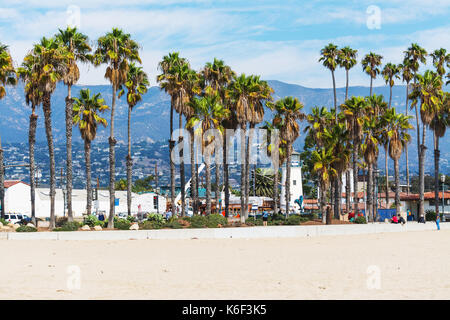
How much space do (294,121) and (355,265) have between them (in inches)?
1625

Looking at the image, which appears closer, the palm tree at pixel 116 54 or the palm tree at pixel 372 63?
the palm tree at pixel 116 54

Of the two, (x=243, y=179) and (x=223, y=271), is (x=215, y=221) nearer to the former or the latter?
(x=243, y=179)

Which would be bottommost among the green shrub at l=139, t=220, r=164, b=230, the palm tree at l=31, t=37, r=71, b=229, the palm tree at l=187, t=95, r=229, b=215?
the green shrub at l=139, t=220, r=164, b=230

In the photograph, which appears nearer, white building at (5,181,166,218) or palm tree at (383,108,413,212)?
palm tree at (383,108,413,212)

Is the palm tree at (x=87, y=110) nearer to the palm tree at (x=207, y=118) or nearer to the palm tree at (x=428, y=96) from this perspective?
the palm tree at (x=207, y=118)

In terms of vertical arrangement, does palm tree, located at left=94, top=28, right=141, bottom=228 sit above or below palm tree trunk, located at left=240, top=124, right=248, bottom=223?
above

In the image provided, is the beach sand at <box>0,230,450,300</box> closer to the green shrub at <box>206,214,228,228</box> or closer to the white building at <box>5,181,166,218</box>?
the green shrub at <box>206,214,228,228</box>

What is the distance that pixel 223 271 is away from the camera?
2236 centimetres

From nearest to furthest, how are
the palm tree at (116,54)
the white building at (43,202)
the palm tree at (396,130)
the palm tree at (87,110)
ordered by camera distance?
the palm tree at (116,54), the palm tree at (87,110), the palm tree at (396,130), the white building at (43,202)

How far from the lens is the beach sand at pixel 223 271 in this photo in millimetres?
16828

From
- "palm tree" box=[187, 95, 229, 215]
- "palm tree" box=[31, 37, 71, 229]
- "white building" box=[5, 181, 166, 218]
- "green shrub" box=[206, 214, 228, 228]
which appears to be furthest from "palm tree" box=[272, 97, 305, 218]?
"white building" box=[5, 181, 166, 218]

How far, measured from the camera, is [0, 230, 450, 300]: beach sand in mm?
16828

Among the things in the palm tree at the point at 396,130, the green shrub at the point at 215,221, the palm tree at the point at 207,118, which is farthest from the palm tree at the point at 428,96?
the green shrub at the point at 215,221

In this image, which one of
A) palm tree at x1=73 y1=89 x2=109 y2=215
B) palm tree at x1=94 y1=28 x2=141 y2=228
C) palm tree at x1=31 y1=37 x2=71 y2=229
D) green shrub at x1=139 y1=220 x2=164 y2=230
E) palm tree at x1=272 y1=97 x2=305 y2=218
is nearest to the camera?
green shrub at x1=139 y1=220 x2=164 y2=230
